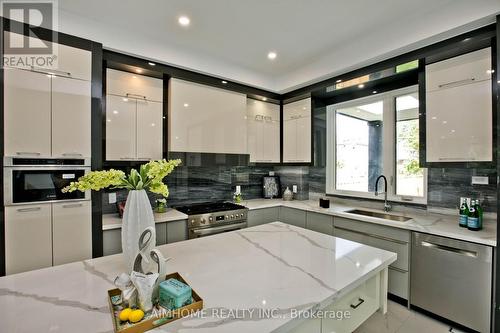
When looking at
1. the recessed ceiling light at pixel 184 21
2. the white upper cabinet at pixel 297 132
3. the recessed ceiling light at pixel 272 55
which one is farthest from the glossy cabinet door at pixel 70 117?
the white upper cabinet at pixel 297 132

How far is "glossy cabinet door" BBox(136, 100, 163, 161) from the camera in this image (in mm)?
2518

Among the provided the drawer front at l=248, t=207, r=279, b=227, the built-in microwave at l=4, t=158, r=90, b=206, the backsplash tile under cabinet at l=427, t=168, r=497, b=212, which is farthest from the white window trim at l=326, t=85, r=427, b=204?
the built-in microwave at l=4, t=158, r=90, b=206

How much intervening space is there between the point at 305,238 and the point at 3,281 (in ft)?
5.36

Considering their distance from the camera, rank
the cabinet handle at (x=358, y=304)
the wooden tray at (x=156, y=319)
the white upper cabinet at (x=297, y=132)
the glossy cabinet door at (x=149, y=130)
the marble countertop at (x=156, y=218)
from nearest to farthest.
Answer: the wooden tray at (x=156, y=319)
the cabinet handle at (x=358, y=304)
the marble countertop at (x=156, y=218)
the glossy cabinet door at (x=149, y=130)
the white upper cabinet at (x=297, y=132)

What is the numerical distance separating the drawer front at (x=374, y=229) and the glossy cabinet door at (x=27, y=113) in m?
2.91

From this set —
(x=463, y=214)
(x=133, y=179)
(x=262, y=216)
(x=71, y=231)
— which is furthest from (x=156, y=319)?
(x=463, y=214)

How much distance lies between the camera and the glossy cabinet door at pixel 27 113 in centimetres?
177

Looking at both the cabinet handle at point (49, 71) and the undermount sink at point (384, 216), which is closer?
the cabinet handle at point (49, 71)

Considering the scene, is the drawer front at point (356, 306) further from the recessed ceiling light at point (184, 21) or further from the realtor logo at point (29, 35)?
the realtor logo at point (29, 35)

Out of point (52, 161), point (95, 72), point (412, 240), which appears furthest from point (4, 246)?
point (412, 240)

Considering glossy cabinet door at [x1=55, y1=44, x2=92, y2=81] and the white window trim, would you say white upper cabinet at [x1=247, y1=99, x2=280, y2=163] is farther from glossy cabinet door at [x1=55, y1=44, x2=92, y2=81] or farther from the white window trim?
glossy cabinet door at [x1=55, y1=44, x2=92, y2=81]

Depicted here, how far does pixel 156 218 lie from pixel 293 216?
5.81ft

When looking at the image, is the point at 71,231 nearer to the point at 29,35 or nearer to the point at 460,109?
the point at 29,35

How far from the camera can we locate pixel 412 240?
214 cm
